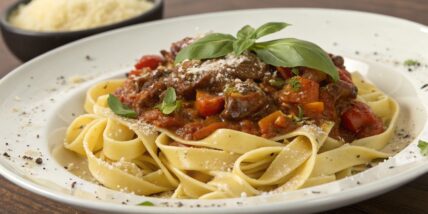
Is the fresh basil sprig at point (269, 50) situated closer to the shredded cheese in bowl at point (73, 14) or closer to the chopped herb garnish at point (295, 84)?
the chopped herb garnish at point (295, 84)

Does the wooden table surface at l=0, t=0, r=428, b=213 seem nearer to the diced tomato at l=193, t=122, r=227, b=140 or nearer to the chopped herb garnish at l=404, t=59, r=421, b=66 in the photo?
the diced tomato at l=193, t=122, r=227, b=140

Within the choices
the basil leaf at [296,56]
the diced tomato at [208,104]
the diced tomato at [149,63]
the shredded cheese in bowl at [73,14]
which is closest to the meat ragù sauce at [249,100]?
the diced tomato at [208,104]

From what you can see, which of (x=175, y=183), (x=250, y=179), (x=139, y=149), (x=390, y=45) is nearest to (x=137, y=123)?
(x=139, y=149)

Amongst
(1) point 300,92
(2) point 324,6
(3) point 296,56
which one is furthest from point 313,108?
(2) point 324,6

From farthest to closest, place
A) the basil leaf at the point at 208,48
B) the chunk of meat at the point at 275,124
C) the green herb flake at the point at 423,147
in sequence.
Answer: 1. the basil leaf at the point at 208,48
2. the chunk of meat at the point at 275,124
3. the green herb flake at the point at 423,147

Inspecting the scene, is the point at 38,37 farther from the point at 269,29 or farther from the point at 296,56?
the point at 296,56

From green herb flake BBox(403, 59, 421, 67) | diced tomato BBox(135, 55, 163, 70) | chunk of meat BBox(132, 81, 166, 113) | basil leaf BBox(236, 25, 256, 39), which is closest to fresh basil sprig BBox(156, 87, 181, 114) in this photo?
chunk of meat BBox(132, 81, 166, 113)
